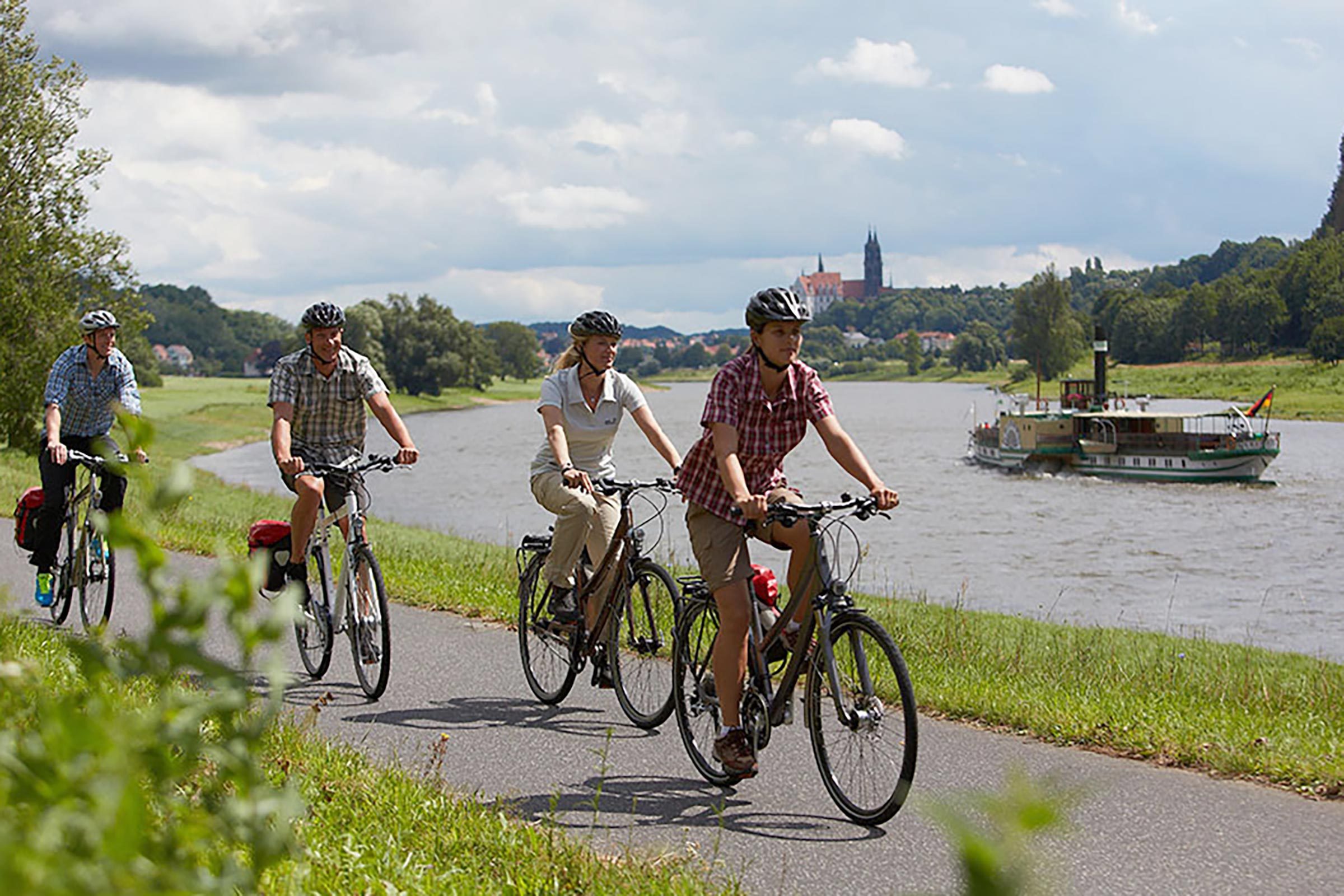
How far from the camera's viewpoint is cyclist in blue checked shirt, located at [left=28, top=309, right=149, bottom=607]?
27.9ft

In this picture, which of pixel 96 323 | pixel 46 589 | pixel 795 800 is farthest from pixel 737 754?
pixel 46 589

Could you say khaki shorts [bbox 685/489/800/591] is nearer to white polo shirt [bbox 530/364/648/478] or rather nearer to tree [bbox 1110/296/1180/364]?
white polo shirt [bbox 530/364/648/478]

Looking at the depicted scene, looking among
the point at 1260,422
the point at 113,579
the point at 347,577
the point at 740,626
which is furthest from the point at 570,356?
the point at 1260,422

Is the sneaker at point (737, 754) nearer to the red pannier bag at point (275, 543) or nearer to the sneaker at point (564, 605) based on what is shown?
the sneaker at point (564, 605)

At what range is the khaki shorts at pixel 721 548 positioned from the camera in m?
5.49

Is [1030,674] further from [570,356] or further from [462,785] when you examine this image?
[462,785]

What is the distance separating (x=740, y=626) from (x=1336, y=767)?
2.54 metres

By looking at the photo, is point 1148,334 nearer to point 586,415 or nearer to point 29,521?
point 29,521

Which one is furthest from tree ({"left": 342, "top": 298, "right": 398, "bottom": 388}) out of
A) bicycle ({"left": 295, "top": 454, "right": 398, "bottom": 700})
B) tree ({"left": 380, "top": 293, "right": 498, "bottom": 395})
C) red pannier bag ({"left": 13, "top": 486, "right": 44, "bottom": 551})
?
bicycle ({"left": 295, "top": 454, "right": 398, "bottom": 700})

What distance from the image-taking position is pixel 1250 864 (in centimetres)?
463

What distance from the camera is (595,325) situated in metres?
7.09

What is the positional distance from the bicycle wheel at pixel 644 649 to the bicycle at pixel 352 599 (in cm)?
120

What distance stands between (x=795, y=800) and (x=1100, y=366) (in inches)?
2473

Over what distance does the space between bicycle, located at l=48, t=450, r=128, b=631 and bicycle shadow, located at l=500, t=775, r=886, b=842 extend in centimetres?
449
